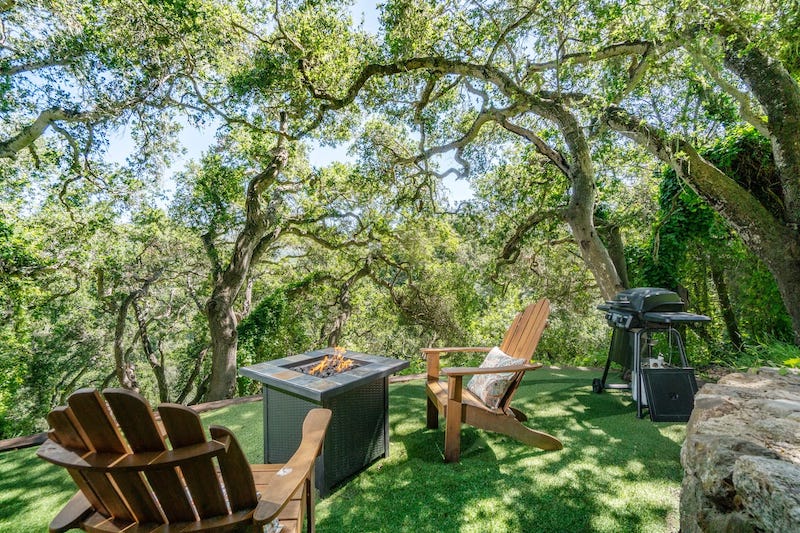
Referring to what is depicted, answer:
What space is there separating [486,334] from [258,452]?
572cm

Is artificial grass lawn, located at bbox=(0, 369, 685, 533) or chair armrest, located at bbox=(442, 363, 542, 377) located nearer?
artificial grass lawn, located at bbox=(0, 369, 685, 533)

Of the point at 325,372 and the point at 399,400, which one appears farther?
the point at 399,400

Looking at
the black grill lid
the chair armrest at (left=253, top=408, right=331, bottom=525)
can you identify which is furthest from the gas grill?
the chair armrest at (left=253, top=408, right=331, bottom=525)

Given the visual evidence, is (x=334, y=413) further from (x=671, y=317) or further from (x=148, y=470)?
(x=671, y=317)

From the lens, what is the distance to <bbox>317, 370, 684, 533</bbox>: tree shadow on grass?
1798 mm

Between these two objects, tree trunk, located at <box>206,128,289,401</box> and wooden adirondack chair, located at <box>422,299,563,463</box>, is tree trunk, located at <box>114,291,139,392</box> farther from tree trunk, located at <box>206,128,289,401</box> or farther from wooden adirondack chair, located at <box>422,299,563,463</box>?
wooden adirondack chair, located at <box>422,299,563,463</box>

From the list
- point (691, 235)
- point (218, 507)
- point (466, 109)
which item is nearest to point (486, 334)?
point (691, 235)

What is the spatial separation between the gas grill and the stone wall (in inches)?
55.0

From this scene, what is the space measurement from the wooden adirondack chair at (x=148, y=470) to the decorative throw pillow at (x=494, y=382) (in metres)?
1.75

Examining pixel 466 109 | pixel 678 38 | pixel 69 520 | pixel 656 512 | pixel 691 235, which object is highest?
pixel 466 109

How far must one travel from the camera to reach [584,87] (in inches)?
216

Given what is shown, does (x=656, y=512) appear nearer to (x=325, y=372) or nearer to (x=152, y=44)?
(x=325, y=372)

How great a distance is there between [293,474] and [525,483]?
161cm

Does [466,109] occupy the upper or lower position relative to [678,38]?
upper
